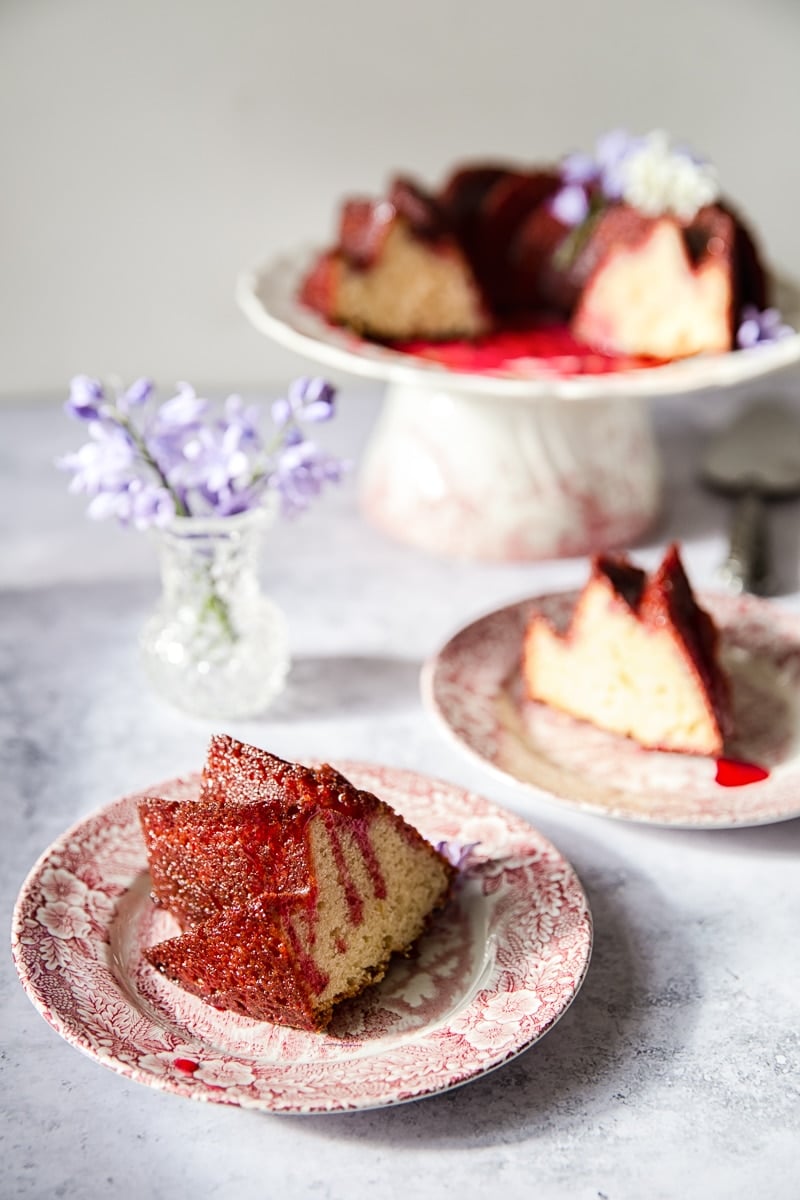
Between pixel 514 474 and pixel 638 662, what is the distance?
0.41m

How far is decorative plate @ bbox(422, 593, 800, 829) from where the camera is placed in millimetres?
1101

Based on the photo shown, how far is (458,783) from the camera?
1190 mm

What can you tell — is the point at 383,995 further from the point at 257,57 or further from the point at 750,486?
the point at 257,57

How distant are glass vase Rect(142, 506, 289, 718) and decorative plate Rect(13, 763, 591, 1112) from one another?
222 mm

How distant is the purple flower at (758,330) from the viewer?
1.51 meters

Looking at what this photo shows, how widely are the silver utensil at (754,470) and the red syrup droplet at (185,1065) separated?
0.89 meters

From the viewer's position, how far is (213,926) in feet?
2.86

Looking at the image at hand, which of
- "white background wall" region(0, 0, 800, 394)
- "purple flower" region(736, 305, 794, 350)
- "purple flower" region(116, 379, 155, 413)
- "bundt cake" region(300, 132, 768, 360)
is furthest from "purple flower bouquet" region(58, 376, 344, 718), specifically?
"white background wall" region(0, 0, 800, 394)

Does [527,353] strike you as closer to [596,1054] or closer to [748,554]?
[748,554]

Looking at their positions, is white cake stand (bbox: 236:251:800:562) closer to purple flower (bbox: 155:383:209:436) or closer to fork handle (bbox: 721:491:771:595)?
fork handle (bbox: 721:491:771:595)

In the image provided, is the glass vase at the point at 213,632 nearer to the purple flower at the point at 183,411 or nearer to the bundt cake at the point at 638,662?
the purple flower at the point at 183,411

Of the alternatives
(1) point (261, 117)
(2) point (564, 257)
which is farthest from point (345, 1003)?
(1) point (261, 117)

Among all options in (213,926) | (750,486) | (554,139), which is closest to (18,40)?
(554,139)

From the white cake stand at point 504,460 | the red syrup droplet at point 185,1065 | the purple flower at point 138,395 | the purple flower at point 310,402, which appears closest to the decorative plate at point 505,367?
the white cake stand at point 504,460
